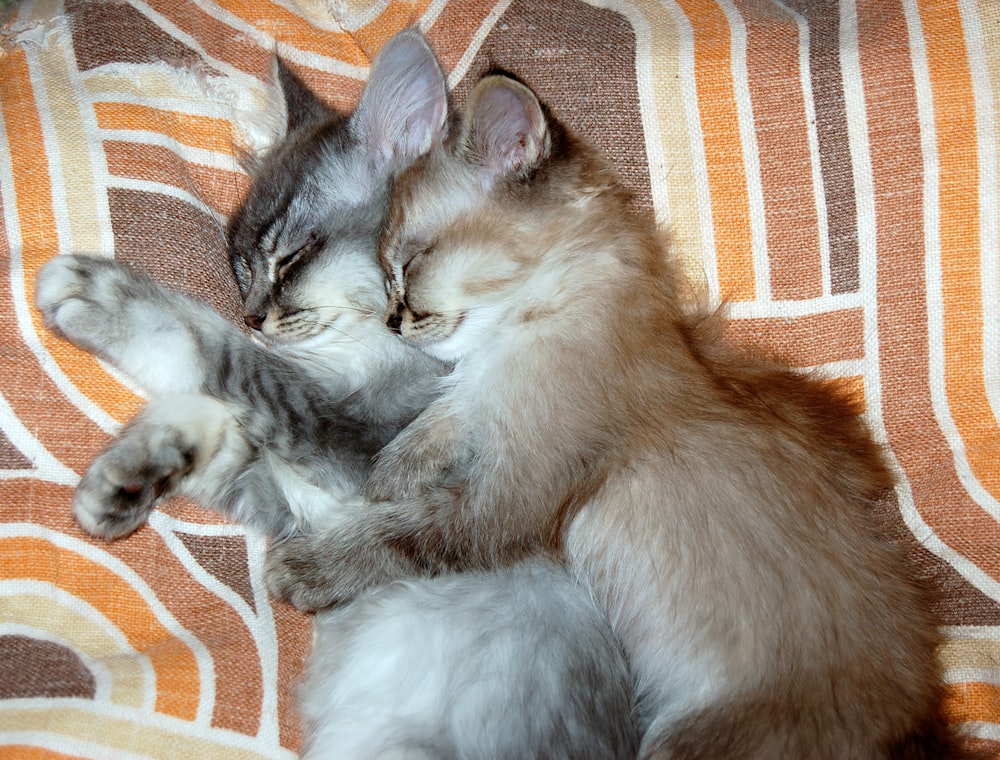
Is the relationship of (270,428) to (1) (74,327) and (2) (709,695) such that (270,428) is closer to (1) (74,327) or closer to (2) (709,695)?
(1) (74,327)

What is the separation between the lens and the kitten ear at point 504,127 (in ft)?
6.21

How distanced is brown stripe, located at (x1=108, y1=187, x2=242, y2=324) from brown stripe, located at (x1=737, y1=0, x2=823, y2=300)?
1.44 m

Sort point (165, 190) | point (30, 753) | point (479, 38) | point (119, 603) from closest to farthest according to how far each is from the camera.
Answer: point (30, 753)
point (119, 603)
point (165, 190)
point (479, 38)

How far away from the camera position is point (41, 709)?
2021mm

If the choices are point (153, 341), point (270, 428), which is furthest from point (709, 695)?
point (153, 341)

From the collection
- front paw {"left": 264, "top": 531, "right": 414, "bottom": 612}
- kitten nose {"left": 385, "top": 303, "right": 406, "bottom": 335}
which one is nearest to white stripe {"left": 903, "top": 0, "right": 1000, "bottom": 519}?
kitten nose {"left": 385, "top": 303, "right": 406, "bottom": 335}

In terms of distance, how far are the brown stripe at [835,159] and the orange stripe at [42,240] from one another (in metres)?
1.79

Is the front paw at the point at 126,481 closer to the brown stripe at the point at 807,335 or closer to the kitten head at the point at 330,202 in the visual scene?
the kitten head at the point at 330,202

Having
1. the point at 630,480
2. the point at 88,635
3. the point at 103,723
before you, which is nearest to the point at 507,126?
the point at 630,480

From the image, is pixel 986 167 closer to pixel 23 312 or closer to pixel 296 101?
pixel 296 101

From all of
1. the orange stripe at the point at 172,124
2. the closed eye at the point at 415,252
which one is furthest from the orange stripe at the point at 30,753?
the orange stripe at the point at 172,124

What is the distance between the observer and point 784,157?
7.61 feet

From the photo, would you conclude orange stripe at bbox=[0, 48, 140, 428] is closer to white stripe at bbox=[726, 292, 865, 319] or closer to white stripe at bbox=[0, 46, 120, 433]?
white stripe at bbox=[0, 46, 120, 433]

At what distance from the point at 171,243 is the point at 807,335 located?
5.39 feet
